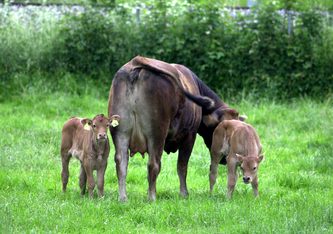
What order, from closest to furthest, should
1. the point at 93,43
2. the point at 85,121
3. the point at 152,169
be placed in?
the point at 152,169
the point at 85,121
the point at 93,43

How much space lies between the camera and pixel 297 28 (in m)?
12.2

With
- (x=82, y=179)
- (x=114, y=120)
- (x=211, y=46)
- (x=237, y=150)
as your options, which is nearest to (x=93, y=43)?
(x=211, y=46)

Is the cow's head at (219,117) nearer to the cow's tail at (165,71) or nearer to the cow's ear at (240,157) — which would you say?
the cow's tail at (165,71)

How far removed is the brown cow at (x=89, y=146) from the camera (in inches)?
214

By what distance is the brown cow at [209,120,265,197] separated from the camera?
17.5ft

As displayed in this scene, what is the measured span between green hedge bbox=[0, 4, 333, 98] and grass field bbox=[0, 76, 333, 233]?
2.78ft

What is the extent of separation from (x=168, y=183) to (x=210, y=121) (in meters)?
1.18

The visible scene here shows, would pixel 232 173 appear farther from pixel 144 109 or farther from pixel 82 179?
pixel 82 179

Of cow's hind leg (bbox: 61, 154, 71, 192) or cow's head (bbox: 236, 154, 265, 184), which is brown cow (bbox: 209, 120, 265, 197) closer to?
cow's head (bbox: 236, 154, 265, 184)

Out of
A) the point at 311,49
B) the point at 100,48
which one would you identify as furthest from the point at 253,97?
the point at 100,48

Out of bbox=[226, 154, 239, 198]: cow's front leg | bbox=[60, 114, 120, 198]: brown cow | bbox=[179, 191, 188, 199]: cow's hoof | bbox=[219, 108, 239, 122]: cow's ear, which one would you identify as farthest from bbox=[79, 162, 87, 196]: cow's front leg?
bbox=[219, 108, 239, 122]: cow's ear

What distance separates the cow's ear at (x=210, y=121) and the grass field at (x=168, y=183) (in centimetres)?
90

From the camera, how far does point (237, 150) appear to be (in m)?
5.75

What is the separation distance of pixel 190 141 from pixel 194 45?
20.6 ft
